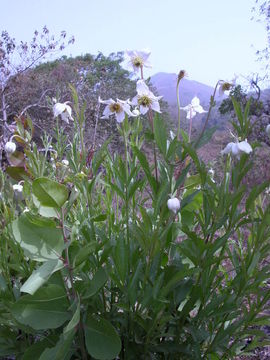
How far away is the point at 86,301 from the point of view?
1187 millimetres

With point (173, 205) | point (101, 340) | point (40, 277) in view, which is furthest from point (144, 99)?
point (101, 340)

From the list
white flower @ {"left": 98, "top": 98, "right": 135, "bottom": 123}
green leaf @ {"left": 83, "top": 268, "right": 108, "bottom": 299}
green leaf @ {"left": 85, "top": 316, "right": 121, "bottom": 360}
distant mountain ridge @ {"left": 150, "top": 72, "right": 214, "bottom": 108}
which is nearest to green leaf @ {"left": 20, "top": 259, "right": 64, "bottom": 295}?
green leaf @ {"left": 83, "top": 268, "right": 108, "bottom": 299}

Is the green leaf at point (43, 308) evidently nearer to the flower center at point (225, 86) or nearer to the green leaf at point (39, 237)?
the green leaf at point (39, 237)

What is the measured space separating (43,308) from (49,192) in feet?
1.22

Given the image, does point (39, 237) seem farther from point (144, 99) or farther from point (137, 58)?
point (137, 58)

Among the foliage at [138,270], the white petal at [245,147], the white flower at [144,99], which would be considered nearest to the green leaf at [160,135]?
the foliage at [138,270]

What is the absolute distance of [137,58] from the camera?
4.35 ft

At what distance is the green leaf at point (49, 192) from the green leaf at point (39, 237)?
9 centimetres

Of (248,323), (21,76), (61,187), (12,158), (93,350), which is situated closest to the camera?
(61,187)

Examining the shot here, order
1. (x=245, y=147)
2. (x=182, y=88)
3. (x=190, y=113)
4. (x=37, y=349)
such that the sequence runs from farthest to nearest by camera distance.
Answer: (x=182, y=88)
(x=190, y=113)
(x=37, y=349)
(x=245, y=147)

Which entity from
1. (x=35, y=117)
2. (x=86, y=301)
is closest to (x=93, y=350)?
(x=86, y=301)

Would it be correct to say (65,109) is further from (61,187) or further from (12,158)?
(61,187)

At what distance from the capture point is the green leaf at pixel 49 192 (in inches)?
37.7

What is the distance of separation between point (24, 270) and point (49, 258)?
284mm
